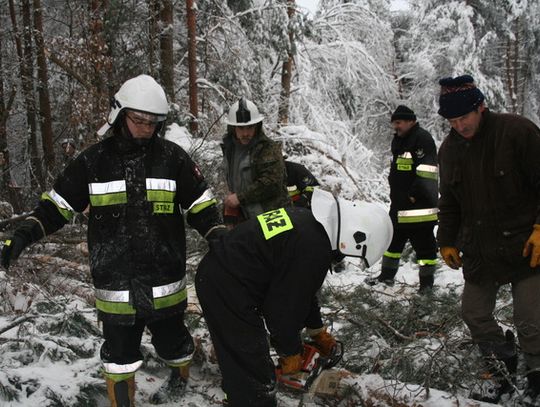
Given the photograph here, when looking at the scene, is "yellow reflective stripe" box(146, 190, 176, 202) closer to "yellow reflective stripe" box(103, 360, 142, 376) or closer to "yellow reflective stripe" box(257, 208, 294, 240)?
"yellow reflective stripe" box(257, 208, 294, 240)

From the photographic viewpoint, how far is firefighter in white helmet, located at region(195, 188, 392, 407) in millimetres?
2238

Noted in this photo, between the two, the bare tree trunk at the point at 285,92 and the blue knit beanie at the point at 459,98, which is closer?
the blue knit beanie at the point at 459,98

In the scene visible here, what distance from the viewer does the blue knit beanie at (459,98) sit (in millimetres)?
2633

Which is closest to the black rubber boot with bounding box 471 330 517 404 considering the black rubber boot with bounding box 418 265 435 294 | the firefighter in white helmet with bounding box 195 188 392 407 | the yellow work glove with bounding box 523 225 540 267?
the yellow work glove with bounding box 523 225 540 267

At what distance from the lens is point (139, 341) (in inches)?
111

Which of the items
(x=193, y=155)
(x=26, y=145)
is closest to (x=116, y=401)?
(x=193, y=155)

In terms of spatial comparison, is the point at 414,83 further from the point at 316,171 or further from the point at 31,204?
the point at 31,204

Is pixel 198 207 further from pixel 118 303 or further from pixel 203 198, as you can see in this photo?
pixel 118 303

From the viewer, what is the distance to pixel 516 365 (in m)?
2.90

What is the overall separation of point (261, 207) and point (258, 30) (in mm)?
6576

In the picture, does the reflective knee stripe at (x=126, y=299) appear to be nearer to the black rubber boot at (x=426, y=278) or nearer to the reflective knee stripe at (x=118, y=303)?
the reflective knee stripe at (x=118, y=303)

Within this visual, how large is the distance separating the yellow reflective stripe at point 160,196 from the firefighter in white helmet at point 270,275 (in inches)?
16.9

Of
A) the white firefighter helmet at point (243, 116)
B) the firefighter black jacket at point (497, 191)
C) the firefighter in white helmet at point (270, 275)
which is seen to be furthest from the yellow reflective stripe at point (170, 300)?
the firefighter black jacket at point (497, 191)

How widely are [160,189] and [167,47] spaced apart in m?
6.17
